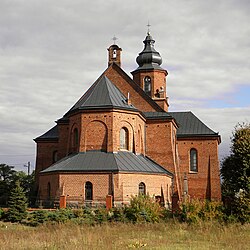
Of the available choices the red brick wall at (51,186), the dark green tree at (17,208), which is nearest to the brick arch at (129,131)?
the red brick wall at (51,186)

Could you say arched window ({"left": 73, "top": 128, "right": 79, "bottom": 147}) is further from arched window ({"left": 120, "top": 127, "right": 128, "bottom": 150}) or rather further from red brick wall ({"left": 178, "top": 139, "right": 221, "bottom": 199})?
red brick wall ({"left": 178, "top": 139, "right": 221, "bottom": 199})

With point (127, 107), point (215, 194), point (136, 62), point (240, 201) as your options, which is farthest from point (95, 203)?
point (136, 62)

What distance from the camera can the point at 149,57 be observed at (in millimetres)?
47031

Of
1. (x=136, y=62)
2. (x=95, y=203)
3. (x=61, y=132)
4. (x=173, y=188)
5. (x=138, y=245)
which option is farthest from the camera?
(x=136, y=62)

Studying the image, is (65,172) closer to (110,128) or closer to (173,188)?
(110,128)

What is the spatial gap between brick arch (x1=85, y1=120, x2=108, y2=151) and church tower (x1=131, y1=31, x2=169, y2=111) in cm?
1296

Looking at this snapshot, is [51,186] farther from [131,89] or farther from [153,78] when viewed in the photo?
[153,78]

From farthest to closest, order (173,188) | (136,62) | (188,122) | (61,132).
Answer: (136,62), (188,122), (61,132), (173,188)

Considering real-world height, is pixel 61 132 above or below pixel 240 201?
above

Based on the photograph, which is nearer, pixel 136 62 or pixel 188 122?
pixel 188 122

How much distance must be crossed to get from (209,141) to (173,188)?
7.85m

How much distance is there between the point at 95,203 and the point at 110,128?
21.8 ft

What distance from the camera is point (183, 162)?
137 feet

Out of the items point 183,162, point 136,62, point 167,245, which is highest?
point 136,62
